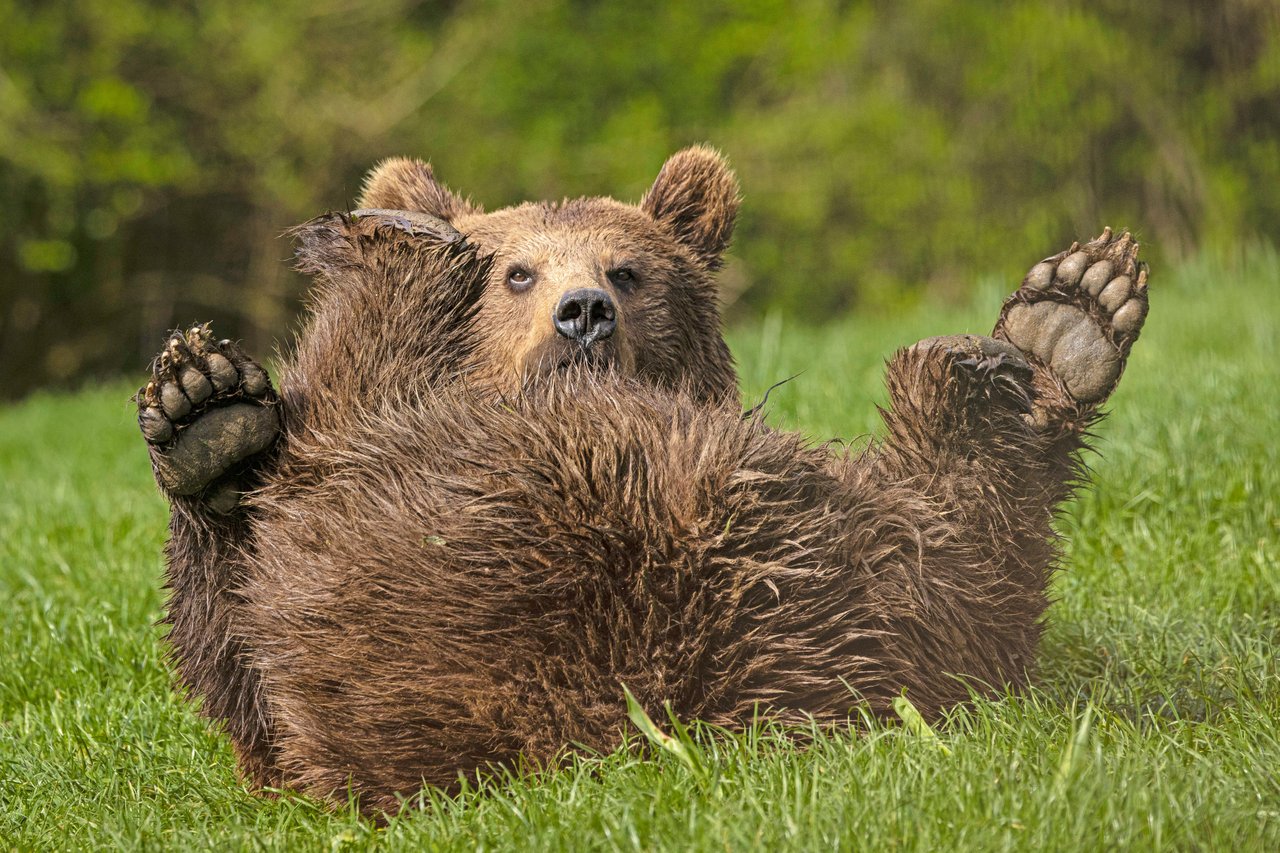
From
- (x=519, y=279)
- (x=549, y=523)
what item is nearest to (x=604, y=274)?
(x=519, y=279)

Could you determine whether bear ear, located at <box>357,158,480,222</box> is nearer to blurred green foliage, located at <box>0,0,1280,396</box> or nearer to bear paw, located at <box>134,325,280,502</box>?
bear paw, located at <box>134,325,280,502</box>

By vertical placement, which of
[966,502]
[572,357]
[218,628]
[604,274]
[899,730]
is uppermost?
[604,274]

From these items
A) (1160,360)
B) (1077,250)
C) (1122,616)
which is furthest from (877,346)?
(1077,250)

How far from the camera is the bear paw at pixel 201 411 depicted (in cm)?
272

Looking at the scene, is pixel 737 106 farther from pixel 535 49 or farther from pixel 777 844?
pixel 777 844

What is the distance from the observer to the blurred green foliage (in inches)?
650

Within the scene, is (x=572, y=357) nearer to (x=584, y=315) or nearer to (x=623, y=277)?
(x=584, y=315)

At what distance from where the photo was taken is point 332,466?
2848mm

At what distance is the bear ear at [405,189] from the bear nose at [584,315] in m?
0.70

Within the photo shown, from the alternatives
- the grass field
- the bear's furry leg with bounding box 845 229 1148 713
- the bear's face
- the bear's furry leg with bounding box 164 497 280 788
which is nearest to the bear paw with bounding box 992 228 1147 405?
the bear's furry leg with bounding box 845 229 1148 713

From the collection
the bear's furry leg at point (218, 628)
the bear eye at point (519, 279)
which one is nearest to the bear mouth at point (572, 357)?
the bear eye at point (519, 279)

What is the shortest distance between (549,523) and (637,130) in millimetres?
18593

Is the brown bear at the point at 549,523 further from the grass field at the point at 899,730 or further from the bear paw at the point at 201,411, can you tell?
the grass field at the point at 899,730

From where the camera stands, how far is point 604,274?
3773 millimetres
